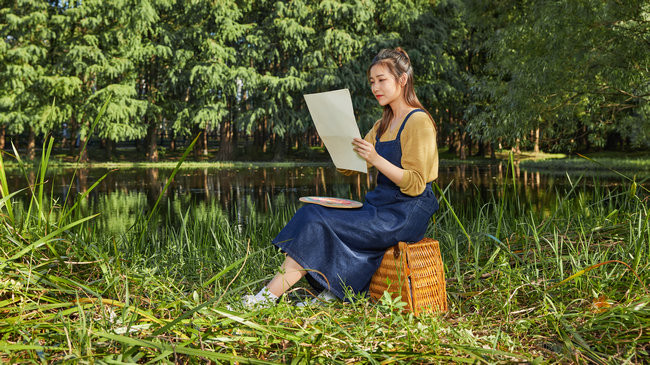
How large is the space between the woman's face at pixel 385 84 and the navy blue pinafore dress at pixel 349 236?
0.16 meters

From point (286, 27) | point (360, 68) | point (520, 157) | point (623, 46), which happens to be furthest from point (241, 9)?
point (623, 46)

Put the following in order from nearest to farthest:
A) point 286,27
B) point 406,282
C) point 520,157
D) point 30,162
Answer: point 406,282, point 30,162, point 286,27, point 520,157

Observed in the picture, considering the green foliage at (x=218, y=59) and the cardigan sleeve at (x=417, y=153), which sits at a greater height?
the green foliage at (x=218, y=59)

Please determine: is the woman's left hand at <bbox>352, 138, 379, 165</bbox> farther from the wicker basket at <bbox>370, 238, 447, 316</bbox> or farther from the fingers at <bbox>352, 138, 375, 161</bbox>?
the wicker basket at <bbox>370, 238, 447, 316</bbox>

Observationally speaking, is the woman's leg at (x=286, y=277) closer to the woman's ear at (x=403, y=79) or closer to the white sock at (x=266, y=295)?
the white sock at (x=266, y=295)

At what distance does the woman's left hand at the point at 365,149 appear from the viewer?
2.40 metres

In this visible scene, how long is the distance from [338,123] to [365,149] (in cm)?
17

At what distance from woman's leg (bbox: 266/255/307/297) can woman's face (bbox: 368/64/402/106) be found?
37.4 inches

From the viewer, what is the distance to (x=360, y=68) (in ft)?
75.9

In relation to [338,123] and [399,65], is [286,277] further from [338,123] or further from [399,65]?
[399,65]

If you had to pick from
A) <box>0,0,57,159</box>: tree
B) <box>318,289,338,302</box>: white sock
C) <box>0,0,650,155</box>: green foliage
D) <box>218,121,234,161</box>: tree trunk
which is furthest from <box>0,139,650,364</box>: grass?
<box>218,121,234,161</box>: tree trunk

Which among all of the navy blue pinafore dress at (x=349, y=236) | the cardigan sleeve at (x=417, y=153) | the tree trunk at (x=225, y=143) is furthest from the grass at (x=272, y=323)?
the tree trunk at (x=225, y=143)

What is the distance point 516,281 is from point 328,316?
1087 millimetres

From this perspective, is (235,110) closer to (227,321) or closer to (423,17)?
(423,17)
